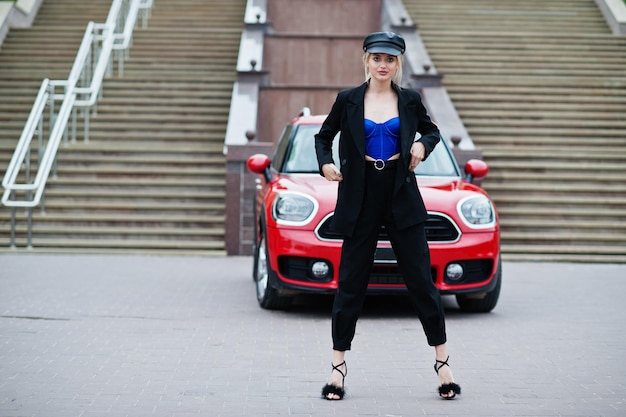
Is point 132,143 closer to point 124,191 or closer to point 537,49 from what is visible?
point 124,191

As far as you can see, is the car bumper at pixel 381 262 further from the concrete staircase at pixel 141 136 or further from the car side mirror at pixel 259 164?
the concrete staircase at pixel 141 136

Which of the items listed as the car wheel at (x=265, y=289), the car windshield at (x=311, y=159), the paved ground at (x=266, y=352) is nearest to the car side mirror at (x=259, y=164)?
the car windshield at (x=311, y=159)

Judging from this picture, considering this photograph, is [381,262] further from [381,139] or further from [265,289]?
[381,139]

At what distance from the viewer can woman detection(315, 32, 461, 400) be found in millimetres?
5941

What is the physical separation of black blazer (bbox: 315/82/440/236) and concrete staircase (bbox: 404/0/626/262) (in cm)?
845

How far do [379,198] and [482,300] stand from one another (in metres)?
3.74

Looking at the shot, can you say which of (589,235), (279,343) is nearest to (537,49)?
(589,235)

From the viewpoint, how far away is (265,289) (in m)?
9.52

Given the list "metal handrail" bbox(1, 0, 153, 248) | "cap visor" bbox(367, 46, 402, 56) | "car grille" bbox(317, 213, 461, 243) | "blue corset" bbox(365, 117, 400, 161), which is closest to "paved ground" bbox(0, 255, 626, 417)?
"car grille" bbox(317, 213, 461, 243)

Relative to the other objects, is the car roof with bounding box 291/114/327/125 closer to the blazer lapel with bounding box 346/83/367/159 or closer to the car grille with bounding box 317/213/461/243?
the car grille with bounding box 317/213/461/243

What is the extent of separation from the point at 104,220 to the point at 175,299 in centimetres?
539

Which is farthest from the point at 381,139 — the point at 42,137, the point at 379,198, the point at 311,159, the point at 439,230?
the point at 42,137

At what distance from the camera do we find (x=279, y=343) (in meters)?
7.80

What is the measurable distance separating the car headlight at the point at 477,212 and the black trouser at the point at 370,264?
124 inches
